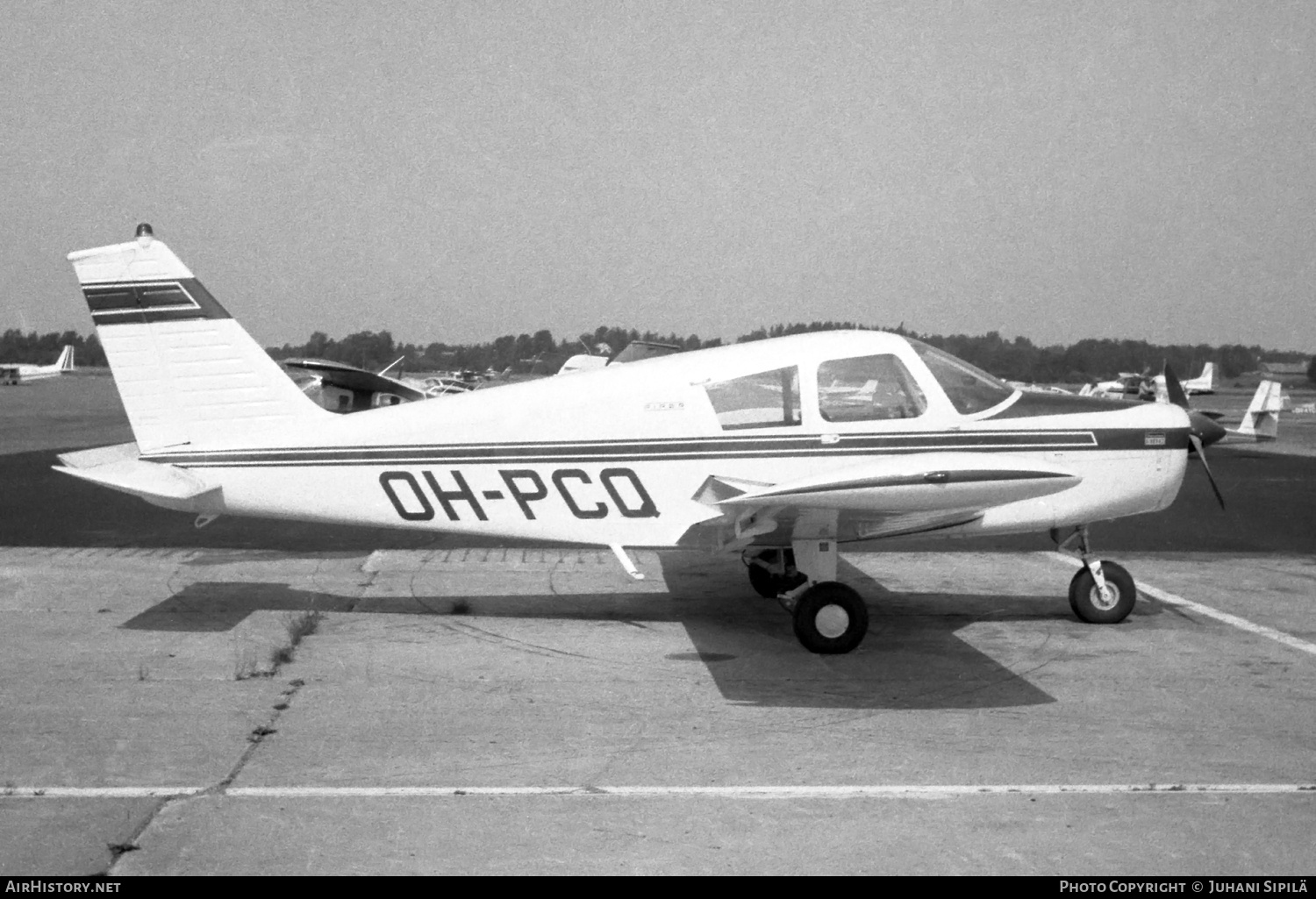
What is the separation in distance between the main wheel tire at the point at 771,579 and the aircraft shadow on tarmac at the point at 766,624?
4.3 inches

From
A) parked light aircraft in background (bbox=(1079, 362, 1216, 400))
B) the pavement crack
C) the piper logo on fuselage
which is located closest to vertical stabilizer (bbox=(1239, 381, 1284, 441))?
parked light aircraft in background (bbox=(1079, 362, 1216, 400))

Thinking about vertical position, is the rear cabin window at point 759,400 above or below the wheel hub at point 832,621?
above

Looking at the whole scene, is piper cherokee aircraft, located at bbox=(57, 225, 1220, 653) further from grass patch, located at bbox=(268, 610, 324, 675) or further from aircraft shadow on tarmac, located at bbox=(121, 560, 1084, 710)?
grass patch, located at bbox=(268, 610, 324, 675)

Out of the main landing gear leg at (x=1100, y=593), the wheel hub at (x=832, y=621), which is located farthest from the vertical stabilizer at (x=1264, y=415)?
the wheel hub at (x=832, y=621)

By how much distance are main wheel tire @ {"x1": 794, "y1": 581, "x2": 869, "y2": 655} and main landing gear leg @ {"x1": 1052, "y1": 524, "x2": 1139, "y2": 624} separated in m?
1.95

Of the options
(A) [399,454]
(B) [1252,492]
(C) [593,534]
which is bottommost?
(B) [1252,492]

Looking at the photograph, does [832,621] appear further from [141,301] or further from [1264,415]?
[1264,415]

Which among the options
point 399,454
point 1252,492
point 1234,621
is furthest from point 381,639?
point 1252,492

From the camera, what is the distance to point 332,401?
2484cm

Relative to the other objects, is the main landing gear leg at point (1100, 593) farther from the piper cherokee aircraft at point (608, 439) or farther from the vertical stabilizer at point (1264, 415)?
the vertical stabilizer at point (1264, 415)

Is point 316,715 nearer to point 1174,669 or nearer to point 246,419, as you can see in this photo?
point 246,419

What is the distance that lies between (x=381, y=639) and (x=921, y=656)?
3559 millimetres

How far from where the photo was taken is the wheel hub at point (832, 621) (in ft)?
25.4

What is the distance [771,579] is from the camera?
376 inches
